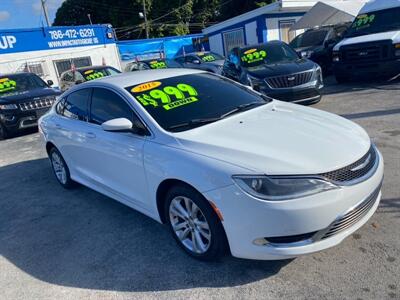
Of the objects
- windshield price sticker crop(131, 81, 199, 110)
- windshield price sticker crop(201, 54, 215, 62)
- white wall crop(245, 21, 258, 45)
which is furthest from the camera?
white wall crop(245, 21, 258, 45)

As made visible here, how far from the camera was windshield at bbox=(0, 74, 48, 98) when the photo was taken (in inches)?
437

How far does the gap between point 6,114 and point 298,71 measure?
7480 millimetres

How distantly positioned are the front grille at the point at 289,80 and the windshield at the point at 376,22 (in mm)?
3501

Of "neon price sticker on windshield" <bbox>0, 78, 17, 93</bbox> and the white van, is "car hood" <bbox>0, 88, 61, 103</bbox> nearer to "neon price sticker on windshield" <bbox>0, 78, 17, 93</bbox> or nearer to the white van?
"neon price sticker on windshield" <bbox>0, 78, 17, 93</bbox>

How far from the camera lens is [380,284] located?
274 cm

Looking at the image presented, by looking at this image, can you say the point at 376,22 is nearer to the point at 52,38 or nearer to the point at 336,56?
the point at 336,56

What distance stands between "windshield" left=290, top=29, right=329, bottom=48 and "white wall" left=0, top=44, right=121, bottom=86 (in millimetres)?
15047

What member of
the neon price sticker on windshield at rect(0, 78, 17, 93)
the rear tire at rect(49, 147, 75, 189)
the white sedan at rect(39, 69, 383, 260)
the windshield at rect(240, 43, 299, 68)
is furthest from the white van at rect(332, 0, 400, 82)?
the neon price sticker on windshield at rect(0, 78, 17, 93)

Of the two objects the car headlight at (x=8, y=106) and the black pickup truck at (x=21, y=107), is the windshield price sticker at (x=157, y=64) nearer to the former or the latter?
the black pickup truck at (x=21, y=107)

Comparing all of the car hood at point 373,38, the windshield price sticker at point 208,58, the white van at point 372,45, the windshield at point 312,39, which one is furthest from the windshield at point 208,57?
the car hood at point 373,38

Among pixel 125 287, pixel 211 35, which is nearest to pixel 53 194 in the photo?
pixel 125 287

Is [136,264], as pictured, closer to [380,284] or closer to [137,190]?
[137,190]

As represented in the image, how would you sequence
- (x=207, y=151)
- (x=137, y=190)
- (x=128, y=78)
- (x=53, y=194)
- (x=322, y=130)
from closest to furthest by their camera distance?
Answer: (x=207, y=151) < (x=322, y=130) < (x=137, y=190) < (x=128, y=78) < (x=53, y=194)

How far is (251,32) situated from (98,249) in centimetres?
2043
